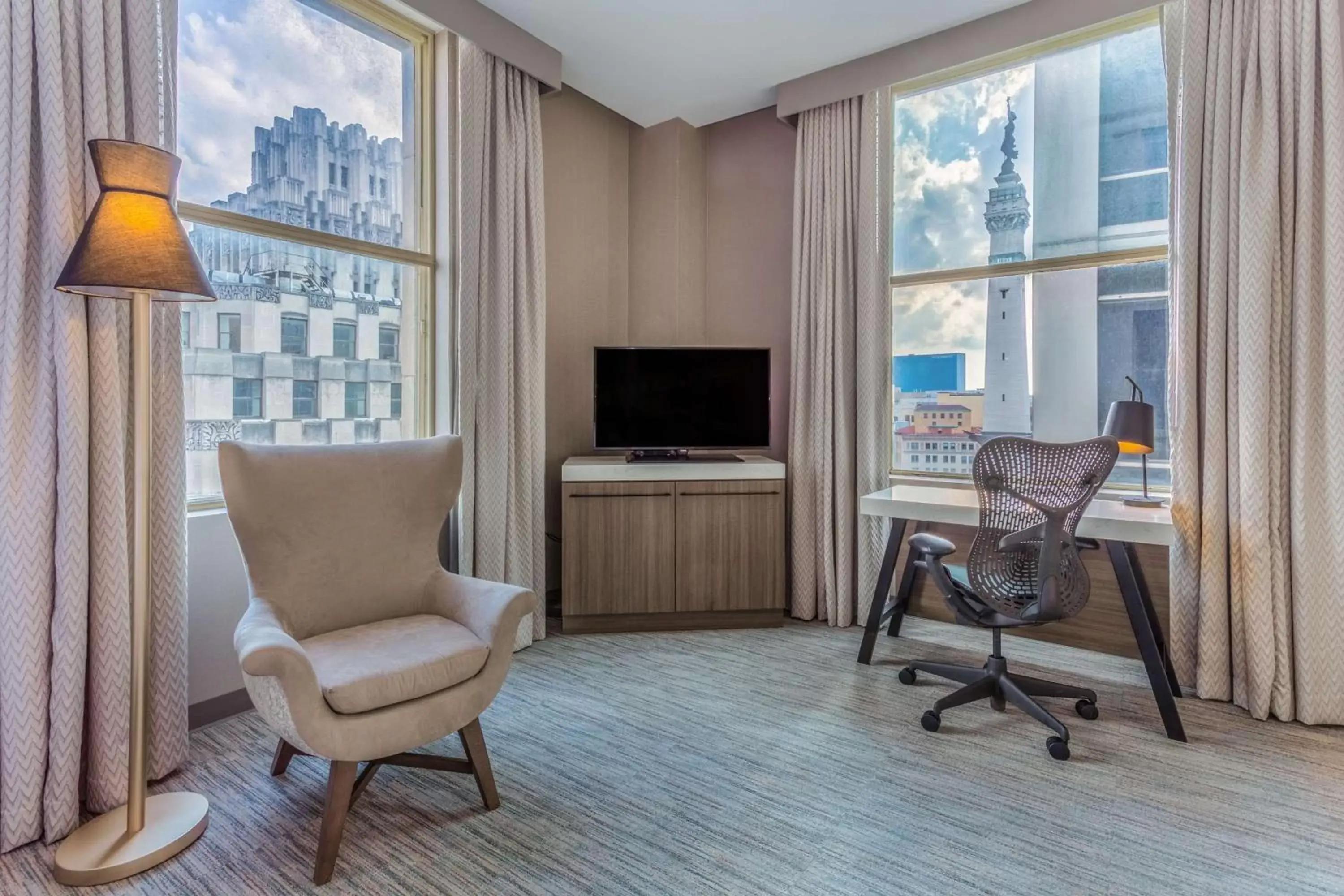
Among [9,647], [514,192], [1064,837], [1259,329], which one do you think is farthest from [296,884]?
[1259,329]

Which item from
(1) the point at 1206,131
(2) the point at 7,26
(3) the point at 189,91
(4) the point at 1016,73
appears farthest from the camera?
(4) the point at 1016,73

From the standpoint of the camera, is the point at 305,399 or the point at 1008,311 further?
the point at 1008,311

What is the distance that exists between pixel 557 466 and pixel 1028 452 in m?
2.43

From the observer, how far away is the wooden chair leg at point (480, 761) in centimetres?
190

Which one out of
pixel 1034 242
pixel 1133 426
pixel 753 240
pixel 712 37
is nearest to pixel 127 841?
pixel 1133 426

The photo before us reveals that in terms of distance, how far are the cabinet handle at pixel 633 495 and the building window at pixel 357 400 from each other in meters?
1.01

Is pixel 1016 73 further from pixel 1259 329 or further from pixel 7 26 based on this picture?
pixel 7 26

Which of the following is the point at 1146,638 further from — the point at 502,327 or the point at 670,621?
the point at 502,327

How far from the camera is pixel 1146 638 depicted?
2398 mm

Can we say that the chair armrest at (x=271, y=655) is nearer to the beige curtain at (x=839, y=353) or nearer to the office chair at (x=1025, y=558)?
the office chair at (x=1025, y=558)

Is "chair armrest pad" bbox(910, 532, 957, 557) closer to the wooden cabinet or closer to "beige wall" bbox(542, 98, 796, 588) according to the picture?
the wooden cabinet

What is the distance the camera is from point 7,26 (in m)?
1.73

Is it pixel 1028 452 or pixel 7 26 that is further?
pixel 1028 452

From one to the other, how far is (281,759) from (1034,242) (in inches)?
144
